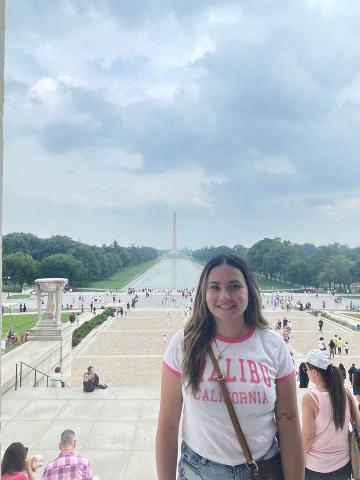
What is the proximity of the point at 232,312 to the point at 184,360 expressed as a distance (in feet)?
1.32

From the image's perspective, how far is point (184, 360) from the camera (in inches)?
92.6

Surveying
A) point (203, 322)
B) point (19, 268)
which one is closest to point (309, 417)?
point (203, 322)

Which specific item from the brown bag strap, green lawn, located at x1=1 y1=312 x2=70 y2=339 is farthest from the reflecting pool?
the brown bag strap

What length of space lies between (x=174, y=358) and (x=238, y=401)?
441 millimetres

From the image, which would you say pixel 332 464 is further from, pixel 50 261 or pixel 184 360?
pixel 50 261

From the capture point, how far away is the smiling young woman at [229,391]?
228 centimetres

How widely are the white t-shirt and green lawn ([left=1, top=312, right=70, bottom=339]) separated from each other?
86.7ft

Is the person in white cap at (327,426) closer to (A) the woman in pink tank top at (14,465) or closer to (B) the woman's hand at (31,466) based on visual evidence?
(A) the woman in pink tank top at (14,465)

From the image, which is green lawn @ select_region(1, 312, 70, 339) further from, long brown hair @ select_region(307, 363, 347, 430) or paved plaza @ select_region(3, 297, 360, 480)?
long brown hair @ select_region(307, 363, 347, 430)

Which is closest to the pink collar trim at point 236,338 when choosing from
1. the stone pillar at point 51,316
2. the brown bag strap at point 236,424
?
the brown bag strap at point 236,424

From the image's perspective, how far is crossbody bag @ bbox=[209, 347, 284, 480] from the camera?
224 cm

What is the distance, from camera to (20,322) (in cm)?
3122

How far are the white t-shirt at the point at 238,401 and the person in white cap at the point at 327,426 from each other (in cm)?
149

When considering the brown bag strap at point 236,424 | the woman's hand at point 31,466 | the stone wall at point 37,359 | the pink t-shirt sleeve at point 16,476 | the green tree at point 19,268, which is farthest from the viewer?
the green tree at point 19,268
